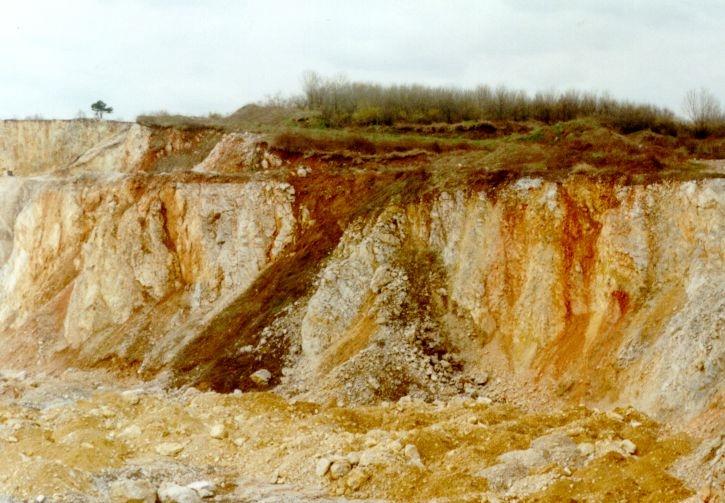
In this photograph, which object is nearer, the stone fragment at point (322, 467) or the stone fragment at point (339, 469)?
the stone fragment at point (339, 469)

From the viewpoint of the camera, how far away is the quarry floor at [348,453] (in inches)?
571

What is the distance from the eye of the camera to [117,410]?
22.5m

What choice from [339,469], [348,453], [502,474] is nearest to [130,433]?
[348,453]

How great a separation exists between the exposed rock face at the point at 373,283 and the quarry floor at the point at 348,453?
1792 millimetres

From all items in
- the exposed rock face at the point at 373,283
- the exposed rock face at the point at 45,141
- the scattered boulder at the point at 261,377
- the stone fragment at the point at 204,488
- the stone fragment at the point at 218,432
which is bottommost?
the stone fragment at the point at 204,488

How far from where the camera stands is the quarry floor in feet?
47.6

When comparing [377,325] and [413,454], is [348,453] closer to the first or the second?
[413,454]

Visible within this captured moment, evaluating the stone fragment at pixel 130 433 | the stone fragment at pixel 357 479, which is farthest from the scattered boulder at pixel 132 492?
the stone fragment at pixel 357 479

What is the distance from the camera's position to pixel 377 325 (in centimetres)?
2397

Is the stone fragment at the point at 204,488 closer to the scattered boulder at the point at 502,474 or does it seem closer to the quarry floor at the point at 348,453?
the quarry floor at the point at 348,453

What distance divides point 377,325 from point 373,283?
2.02 m

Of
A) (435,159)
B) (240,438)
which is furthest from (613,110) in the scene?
(240,438)

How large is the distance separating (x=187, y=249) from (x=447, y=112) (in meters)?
19.4

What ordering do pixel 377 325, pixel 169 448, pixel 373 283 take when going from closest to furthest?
pixel 169 448 < pixel 377 325 < pixel 373 283
